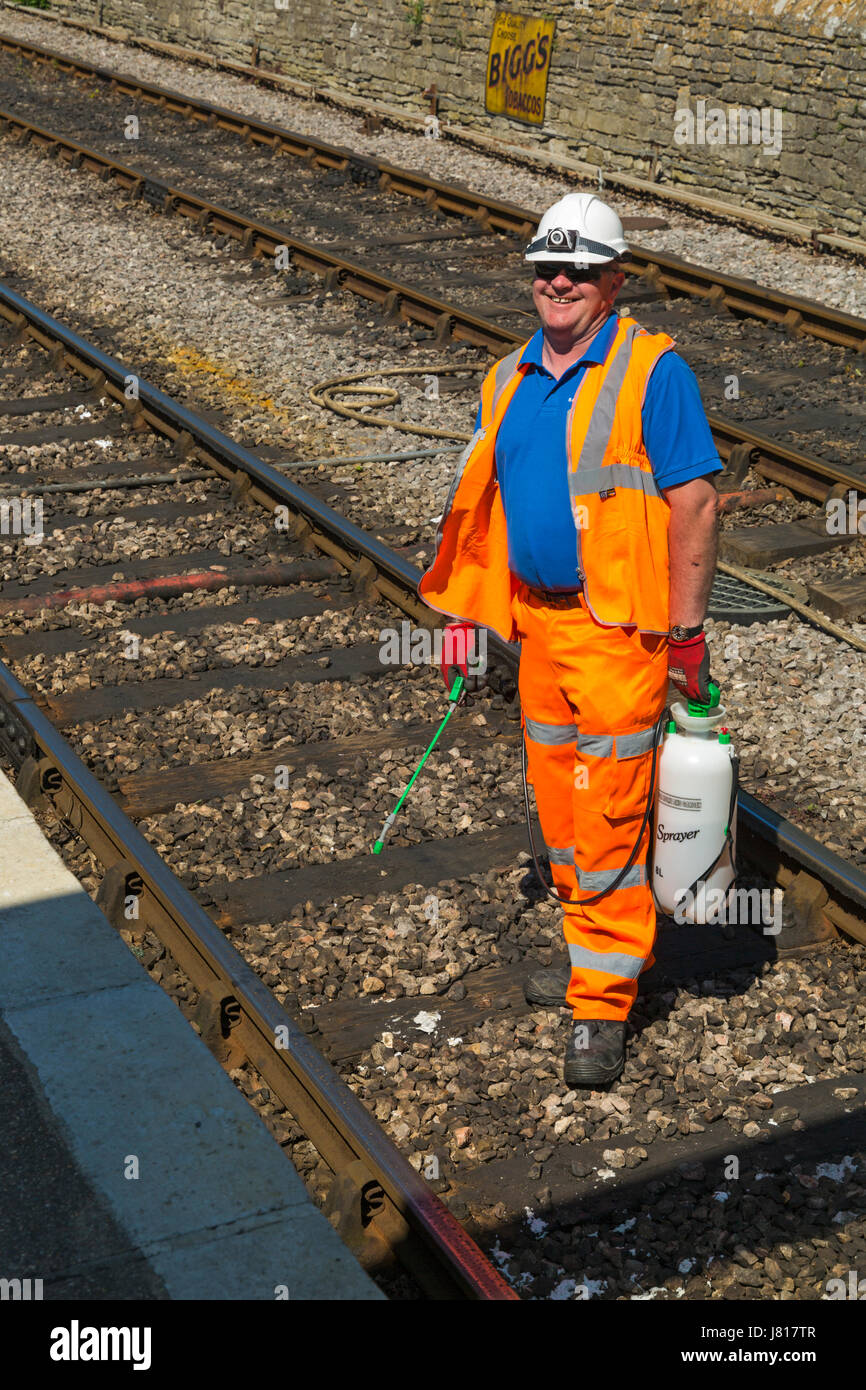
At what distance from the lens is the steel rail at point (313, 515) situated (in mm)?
5145

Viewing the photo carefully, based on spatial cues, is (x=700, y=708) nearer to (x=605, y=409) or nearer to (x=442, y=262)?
(x=605, y=409)

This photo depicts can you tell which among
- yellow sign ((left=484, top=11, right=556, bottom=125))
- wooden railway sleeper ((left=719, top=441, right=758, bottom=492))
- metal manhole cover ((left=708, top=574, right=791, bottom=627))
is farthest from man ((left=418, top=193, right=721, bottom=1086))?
yellow sign ((left=484, top=11, right=556, bottom=125))

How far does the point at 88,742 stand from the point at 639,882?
269 cm

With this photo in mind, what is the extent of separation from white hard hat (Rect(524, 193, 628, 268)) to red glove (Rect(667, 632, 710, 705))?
3.31ft

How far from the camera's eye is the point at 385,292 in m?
12.8

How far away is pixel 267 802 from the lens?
5855 millimetres

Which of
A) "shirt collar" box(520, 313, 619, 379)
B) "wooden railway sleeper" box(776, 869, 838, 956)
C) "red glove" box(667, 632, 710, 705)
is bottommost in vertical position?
"wooden railway sleeper" box(776, 869, 838, 956)

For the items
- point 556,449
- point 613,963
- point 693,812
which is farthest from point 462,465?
point 613,963

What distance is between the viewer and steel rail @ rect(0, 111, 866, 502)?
902 centimetres

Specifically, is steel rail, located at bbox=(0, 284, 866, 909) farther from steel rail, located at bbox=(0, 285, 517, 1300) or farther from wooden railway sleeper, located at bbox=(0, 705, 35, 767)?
wooden railway sleeper, located at bbox=(0, 705, 35, 767)

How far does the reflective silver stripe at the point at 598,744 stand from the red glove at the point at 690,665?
238 mm

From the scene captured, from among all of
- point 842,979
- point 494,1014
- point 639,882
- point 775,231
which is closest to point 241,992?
point 494,1014

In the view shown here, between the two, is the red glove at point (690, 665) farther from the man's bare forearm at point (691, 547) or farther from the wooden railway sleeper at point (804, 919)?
the wooden railway sleeper at point (804, 919)
